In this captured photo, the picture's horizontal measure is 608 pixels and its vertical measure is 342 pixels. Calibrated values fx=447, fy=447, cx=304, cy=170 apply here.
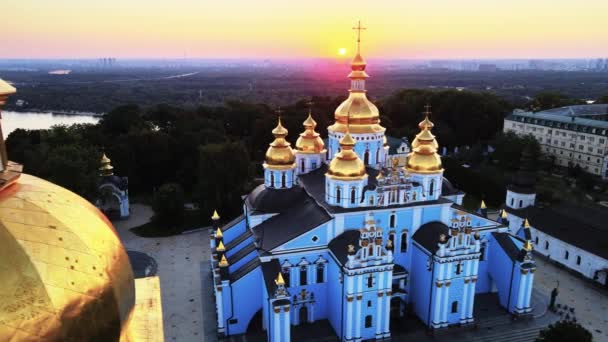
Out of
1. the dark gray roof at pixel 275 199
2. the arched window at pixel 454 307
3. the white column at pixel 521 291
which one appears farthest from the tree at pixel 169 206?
the white column at pixel 521 291

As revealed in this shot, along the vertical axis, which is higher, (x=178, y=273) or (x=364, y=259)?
(x=364, y=259)

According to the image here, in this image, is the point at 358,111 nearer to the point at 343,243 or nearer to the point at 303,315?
the point at 343,243

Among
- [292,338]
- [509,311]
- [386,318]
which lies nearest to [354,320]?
[386,318]

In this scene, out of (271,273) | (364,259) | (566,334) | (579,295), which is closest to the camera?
(566,334)

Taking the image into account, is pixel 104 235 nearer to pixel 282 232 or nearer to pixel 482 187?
pixel 282 232

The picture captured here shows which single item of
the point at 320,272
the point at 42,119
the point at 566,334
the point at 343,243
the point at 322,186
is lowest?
the point at 42,119

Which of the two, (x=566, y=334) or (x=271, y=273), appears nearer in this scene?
(x=566, y=334)

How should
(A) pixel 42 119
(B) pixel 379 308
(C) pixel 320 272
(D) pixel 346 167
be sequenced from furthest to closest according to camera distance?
(A) pixel 42 119
(C) pixel 320 272
(D) pixel 346 167
(B) pixel 379 308

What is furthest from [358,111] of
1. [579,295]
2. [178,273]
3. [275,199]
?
[579,295]
